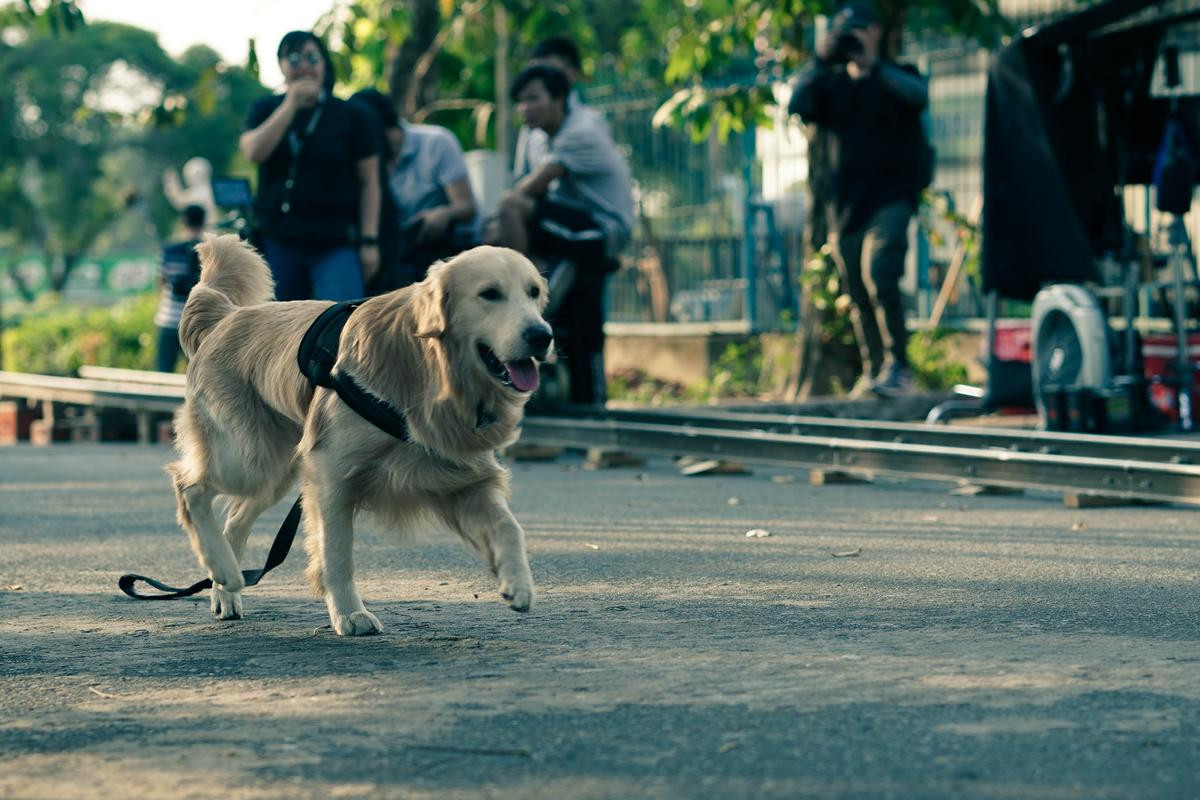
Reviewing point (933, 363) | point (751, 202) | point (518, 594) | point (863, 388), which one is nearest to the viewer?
point (518, 594)

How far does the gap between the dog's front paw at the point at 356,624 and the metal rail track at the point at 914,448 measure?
3822 millimetres

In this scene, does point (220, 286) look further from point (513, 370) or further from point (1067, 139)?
point (1067, 139)

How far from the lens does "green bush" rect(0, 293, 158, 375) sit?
73.1ft

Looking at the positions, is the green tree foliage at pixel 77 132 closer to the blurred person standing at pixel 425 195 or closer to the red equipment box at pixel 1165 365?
the blurred person standing at pixel 425 195

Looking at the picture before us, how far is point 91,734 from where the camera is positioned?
4012 millimetres

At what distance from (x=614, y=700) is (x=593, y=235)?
707 cm

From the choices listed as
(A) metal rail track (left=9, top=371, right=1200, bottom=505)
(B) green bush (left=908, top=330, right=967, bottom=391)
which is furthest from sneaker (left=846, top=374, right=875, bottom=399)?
(A) metal rail track (left=9, top=371, right=1200, bottom=505)

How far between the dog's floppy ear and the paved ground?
0.79 metres

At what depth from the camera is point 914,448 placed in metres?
8.95

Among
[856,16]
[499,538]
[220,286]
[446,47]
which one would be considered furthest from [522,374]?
[446,47]

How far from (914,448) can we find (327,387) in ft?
14.0

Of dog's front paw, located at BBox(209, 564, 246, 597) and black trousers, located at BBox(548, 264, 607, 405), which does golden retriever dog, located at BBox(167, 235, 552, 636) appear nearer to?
dog's front paw, located at BBox(209, 564, 246, 597)

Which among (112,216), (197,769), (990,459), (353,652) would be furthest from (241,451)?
(112,216)

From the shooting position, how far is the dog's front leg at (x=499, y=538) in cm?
496
